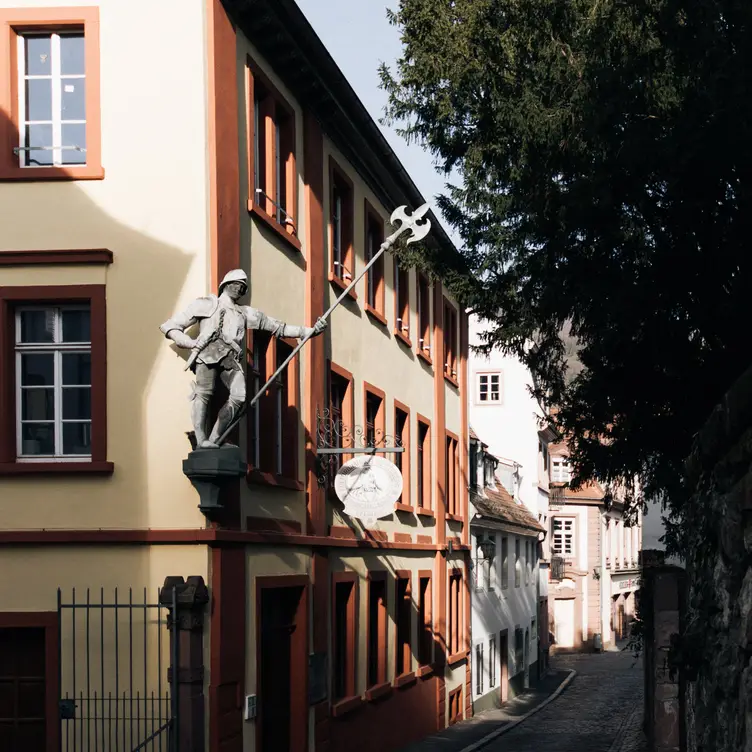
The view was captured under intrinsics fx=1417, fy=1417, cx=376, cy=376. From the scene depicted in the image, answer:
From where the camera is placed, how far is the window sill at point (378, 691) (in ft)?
68.2

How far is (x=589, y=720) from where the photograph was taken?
105 feet

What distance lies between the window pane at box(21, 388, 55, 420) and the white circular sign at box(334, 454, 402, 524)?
450 centimetres

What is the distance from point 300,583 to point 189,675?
4.03m

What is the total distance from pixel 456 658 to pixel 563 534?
3736 centimetres

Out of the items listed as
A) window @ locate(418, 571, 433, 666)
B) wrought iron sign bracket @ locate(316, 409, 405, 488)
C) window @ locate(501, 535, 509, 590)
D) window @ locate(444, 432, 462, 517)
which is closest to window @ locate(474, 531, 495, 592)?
window @ locate(501, 535, 509, 590)

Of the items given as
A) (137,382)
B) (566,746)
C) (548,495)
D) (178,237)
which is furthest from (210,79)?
(548,495)

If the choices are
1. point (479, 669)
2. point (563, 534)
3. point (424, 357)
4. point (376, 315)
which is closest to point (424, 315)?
point (424, 357)

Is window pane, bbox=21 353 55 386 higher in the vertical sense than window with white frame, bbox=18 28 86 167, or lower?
lower

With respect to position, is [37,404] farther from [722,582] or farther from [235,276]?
[722,582]

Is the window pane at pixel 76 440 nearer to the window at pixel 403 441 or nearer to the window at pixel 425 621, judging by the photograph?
the window at pixel 403 441

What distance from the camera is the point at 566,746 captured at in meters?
25.5

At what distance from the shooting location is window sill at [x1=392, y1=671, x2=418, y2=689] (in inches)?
910

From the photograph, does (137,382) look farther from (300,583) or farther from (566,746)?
(566,746)

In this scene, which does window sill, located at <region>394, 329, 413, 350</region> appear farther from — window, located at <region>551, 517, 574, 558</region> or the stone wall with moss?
window, located at <region>551, 517, 574, 558</region>
